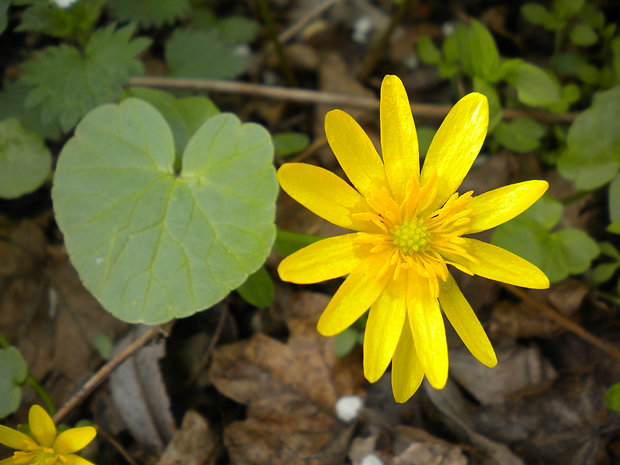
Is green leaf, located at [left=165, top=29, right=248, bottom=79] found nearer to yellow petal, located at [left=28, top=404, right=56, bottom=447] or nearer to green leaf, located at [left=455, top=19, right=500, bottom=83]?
green leaf, located at [left=455, top=19, right=500, bottom=83]

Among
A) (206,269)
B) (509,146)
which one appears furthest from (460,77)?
(206,269)

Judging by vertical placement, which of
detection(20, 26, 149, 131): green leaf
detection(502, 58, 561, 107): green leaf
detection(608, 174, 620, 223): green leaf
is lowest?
detection(608, 174, 620, 223): green leaf

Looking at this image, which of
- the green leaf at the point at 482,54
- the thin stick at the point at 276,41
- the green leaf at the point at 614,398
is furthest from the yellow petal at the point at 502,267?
the thin stick at the point at 276,41

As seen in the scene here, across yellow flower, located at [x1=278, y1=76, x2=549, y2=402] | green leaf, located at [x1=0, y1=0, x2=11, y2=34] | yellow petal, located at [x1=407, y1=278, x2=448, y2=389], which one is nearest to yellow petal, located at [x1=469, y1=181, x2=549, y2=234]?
yellow flower, located at [x1=278, y1=76, x2=549, y2=402]

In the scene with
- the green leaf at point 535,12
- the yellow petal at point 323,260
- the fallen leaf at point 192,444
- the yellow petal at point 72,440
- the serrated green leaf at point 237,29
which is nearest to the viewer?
the yellow petal at point 323,260

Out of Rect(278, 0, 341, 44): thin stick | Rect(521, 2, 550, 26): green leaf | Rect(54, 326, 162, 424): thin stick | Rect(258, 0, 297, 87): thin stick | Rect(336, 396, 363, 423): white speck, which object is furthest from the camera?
Rect(278, 0, 341, 44): thin stick

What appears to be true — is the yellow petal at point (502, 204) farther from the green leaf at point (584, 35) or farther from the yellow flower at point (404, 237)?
the green leaf at point (584, 35)
